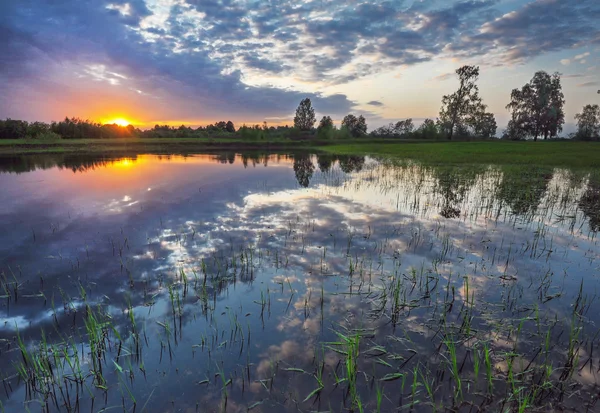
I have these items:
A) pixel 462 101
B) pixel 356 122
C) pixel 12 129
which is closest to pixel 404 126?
pixel 356 122

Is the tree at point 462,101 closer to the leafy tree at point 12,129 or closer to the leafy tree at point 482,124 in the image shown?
the leafy tree at point 482,124

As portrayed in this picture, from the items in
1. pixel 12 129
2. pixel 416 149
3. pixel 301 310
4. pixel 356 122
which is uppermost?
pixel 356 122

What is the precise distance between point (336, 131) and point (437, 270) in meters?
107

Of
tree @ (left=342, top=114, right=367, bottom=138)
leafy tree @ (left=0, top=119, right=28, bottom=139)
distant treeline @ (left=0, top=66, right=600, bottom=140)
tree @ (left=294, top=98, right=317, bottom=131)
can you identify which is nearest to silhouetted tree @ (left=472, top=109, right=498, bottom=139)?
distant treeline @ (left=0, top=66, right=600, bottom=140)

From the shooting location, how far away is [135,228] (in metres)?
11.5

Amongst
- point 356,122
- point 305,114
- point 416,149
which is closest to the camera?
point 416,149

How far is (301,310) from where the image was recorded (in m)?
6.16

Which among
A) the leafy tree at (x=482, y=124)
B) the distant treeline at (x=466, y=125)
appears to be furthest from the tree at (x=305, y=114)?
the leafy tree at (x=482, y=124)

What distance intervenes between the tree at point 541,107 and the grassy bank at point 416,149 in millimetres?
21977

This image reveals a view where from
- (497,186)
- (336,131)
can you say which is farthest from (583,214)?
(336,131)

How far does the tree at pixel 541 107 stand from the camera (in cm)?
7819

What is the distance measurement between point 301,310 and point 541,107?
332ft

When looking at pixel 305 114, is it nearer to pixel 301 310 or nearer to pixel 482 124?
pixel 482 124

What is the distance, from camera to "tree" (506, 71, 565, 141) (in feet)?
257
